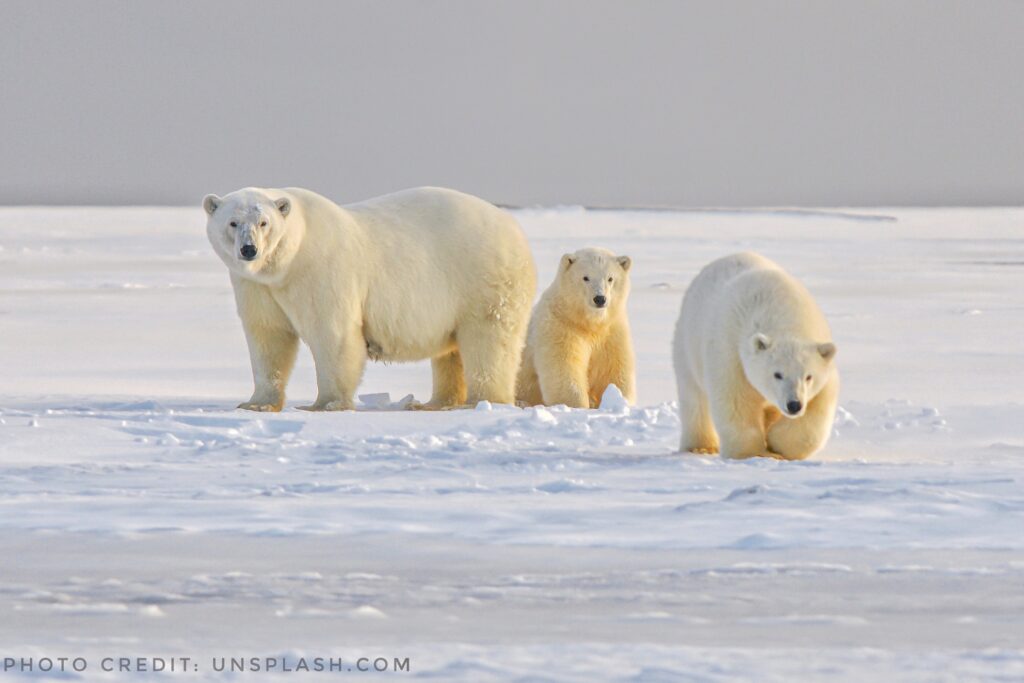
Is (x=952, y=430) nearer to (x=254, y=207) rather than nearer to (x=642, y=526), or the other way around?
(x=642, y=526)

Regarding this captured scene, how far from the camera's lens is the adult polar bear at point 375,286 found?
7207mm

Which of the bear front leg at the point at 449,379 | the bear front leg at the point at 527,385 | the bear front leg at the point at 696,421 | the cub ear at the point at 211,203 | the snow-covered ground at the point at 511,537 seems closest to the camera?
the snow-covered ground at the point at 511,537

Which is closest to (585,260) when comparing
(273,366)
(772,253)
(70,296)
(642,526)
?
(273,366)

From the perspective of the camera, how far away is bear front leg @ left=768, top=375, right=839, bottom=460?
18.8 ft

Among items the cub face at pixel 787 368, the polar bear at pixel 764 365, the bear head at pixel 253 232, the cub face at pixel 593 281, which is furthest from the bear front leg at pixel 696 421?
the bear head at pixel 253 232

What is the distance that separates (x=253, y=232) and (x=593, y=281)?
1.59 metres

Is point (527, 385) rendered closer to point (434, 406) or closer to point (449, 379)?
point (449, 379)

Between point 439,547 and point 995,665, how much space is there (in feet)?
5.12

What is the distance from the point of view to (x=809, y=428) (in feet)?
18.8

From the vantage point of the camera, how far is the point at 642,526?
4551mm

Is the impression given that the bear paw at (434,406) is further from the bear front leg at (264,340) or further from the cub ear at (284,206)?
the cub ear at (284,206)

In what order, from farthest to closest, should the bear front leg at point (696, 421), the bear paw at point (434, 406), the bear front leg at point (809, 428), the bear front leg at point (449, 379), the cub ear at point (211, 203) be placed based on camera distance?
the bear front leg at point (449, 379) → the bear paw at point (434, 406) → the cub ear at point (211, 203) → the bear front leg at point (696, 421) → the bear front leg at point (809, 428)

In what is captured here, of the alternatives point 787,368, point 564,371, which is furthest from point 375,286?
point 787,368

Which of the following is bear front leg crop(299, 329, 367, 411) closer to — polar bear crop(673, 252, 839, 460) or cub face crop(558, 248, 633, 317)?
cub face crop(558, 248, 633, 317)
